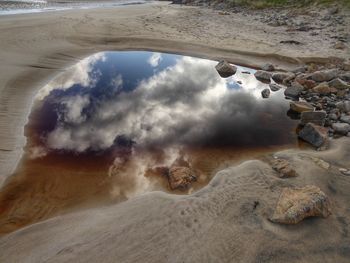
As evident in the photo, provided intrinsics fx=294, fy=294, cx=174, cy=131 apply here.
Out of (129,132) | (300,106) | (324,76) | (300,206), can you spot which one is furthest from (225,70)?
(300,206)

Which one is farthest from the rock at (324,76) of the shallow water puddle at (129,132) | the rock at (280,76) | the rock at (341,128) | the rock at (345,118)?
the rock at (341,128)

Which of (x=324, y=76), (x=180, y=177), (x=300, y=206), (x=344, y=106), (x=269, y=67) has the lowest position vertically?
(x=180, y=177)

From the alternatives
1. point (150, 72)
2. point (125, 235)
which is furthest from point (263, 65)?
point (125, 235)

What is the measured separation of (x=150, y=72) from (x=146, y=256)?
12412 mm

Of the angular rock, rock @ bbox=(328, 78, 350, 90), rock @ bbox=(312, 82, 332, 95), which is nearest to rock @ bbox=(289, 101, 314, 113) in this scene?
the angular rock

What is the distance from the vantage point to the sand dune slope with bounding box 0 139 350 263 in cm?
593

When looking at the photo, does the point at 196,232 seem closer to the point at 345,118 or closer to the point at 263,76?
the point at 345,118

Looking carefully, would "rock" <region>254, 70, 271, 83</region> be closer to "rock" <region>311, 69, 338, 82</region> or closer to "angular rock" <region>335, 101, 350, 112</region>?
"rock" <region>311, 69, 338, 82</region>

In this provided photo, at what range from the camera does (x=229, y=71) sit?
17.4 m

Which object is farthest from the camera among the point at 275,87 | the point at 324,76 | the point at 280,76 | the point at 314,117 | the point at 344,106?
the point at 280,76

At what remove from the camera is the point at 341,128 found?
10781 millimetres

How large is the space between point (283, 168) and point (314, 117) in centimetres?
425

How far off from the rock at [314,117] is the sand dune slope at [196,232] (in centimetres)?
411

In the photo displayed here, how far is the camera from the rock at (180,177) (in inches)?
322
